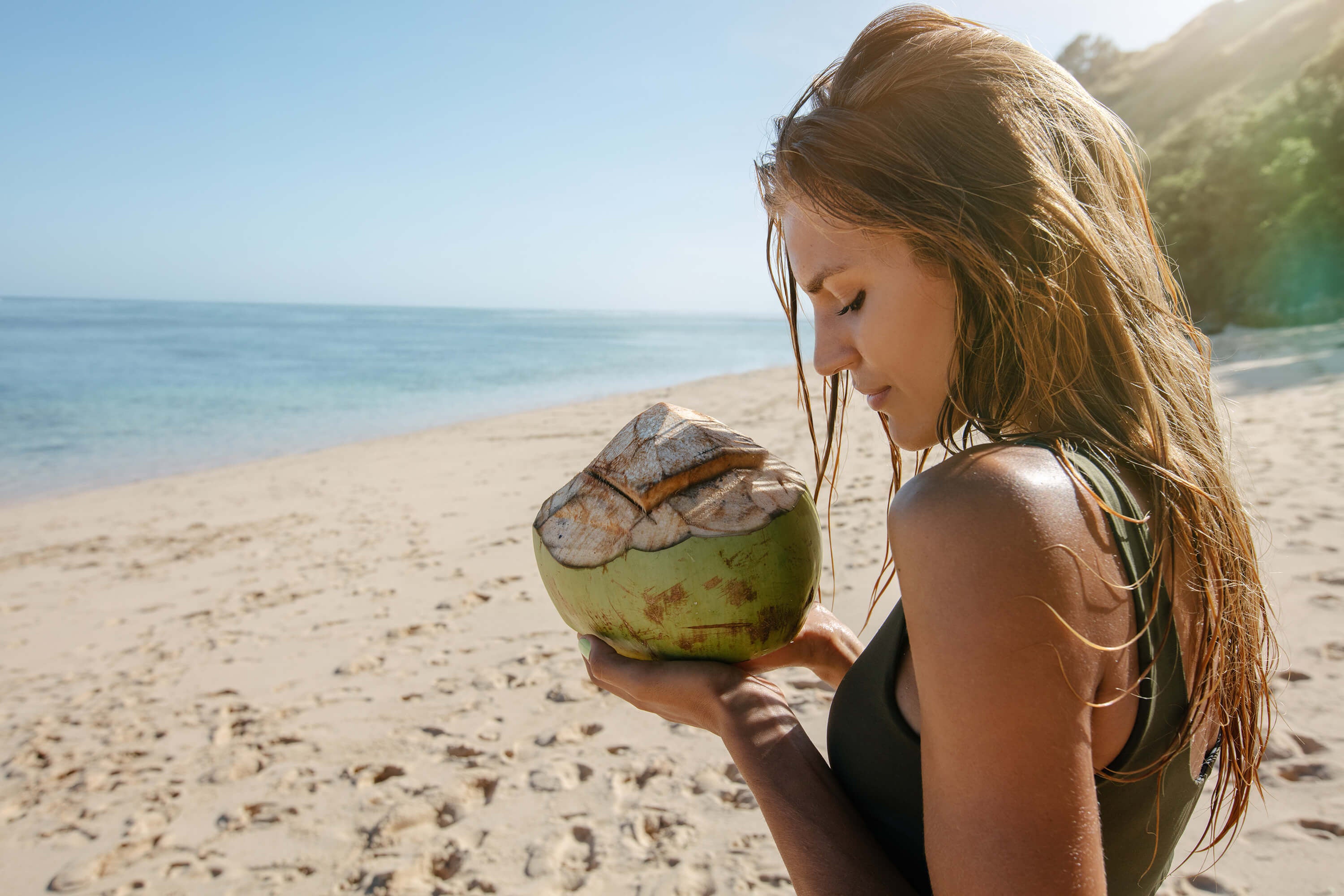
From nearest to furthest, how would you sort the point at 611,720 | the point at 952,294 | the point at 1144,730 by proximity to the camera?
the point at 1144,730 → the point at 952,294 → the point at 611,720

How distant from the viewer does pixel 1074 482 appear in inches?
28.4

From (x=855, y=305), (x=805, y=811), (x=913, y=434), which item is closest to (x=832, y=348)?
(x=855, y=305)

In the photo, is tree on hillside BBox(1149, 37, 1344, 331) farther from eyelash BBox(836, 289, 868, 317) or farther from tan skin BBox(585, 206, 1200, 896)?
tan skin BBox(585, 206, 1200, 896)

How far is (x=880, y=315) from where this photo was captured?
37.0 inches

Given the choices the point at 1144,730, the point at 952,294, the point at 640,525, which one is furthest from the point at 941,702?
the point at 640,525

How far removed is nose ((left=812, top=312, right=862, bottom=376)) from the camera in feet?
3.27

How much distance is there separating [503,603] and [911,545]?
3690 millimetres

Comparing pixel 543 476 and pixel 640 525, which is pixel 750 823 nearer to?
pixel 640 525

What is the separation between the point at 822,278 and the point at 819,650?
2.39 ft

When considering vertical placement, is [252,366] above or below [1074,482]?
below

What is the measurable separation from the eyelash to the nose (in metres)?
0.01

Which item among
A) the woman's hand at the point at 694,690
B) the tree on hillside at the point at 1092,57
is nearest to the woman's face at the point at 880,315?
the woman's hand at the point at 694,690

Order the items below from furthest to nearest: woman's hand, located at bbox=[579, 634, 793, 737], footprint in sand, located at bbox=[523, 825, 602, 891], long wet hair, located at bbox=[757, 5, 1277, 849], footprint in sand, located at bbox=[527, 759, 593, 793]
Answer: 1. footprint in sand, located at bbox=[527, 759, 593, 793]
2. footprint in sand, located at bbox=[523, 825, 602, 891]
3. woman's hand, located at bbox=[579, 634, 793, 737]
4. long wet hair, located at bbox=[757, 5, 1277, 849]

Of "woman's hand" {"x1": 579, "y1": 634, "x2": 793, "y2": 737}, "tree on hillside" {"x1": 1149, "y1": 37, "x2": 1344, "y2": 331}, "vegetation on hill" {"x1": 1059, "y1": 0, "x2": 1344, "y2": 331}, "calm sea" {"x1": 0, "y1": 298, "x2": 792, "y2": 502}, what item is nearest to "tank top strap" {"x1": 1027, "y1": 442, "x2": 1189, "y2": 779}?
"woman's hand" {"x1": 579, "y1": 634, "x2": 793, "y2": 737}
